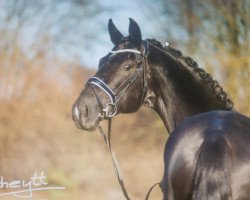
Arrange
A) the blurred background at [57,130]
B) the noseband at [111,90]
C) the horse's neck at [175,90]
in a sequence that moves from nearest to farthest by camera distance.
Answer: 1. the noseband at [111,90]
2. the horse's neck at [175,90]
3. the blurred background at [57,130]

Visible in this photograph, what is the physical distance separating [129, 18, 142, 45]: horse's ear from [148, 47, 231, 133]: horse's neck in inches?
6.6

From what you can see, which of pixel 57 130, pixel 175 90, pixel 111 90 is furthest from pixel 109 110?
pixel 57 130

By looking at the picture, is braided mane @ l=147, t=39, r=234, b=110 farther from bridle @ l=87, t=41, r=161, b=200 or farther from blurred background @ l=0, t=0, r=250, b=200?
blurred background @ l=0, t=0, r=250, b=200

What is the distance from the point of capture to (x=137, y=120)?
1071cm

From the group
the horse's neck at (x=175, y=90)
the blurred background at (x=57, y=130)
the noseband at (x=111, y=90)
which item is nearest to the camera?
the noseband at (x=111, y=90)

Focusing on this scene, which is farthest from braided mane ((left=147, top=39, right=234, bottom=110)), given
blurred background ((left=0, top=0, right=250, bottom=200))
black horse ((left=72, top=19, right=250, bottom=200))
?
blurred background ((left=0, top=0, right=250, bottom=200))

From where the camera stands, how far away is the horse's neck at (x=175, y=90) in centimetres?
362

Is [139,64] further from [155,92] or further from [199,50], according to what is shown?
[199,50]

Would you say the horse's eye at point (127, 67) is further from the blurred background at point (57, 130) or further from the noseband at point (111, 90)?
the blurred background at point (57, 130)

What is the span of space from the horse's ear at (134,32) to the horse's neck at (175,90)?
6.6 inches

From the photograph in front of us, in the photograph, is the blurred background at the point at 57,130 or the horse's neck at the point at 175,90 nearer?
the horse's neck at the point at 175,90

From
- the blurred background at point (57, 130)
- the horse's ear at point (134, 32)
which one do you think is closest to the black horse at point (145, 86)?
the horse's ear at point (134, 32)

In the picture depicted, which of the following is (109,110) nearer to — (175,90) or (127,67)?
(127,67)

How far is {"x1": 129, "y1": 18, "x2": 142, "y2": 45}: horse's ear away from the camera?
11.9 ft
